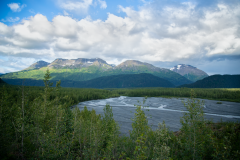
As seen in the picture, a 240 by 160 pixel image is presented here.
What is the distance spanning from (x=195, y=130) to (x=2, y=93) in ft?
47.5

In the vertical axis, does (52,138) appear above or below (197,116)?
below

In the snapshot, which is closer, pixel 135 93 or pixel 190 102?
pixel 190 102

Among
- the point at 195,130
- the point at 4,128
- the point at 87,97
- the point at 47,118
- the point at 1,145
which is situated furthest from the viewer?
the point at 87,97

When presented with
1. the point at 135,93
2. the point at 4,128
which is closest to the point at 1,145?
the point at 4,128

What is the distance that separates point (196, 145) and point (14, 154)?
12.9 metres

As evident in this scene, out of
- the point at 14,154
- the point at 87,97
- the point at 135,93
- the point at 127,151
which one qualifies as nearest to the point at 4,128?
the point at 14,154

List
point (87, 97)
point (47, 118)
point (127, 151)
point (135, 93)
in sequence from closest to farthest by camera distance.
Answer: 1. point (47, 118)
2. point (127, 151)
3. point (87, 97)
4. point (135, 93)

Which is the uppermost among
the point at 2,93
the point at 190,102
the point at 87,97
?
the point at 2,93

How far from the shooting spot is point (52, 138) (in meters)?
7.94

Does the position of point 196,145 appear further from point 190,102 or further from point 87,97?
point 87,97

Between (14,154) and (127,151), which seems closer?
(14,154)

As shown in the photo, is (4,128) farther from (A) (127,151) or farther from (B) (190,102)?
(B) (190,102)

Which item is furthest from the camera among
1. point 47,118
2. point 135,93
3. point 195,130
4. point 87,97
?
point 135,93

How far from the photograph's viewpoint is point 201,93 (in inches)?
4350
